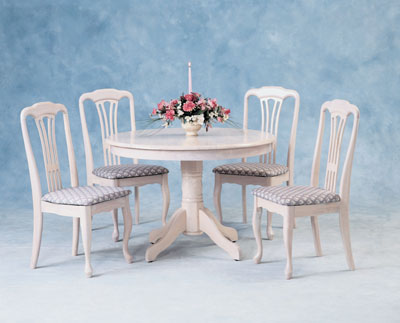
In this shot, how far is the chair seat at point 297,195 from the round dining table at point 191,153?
261mm

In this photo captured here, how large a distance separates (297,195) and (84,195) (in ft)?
4.11

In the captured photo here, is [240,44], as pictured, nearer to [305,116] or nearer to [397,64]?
[305,116]

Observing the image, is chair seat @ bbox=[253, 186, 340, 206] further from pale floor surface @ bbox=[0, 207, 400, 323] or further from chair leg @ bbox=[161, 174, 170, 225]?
chair leg @ bbox=[161, 174, 170, 225]

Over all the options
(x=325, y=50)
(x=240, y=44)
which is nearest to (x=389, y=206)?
(x=325, y=50)

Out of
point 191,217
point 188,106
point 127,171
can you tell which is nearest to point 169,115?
point 188,106

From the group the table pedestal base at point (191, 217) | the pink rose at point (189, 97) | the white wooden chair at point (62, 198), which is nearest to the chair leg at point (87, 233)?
the white wooden chair at point (62, 198)

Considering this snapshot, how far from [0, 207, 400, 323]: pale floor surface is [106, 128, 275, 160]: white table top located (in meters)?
0.69

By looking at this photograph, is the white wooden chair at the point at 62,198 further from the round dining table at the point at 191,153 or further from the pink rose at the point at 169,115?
the pink rose at the point at 169,115

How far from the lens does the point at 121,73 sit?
6.16m

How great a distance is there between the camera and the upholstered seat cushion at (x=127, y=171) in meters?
4.30

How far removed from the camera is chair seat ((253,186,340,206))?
Answer: 11.5ft

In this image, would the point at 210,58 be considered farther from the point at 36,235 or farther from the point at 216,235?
the point at 36,235

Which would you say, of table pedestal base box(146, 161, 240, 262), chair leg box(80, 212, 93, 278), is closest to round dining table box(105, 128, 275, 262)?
table pedestal base box(146, 161, 240, 262)

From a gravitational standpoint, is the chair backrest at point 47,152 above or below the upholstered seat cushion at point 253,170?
above
